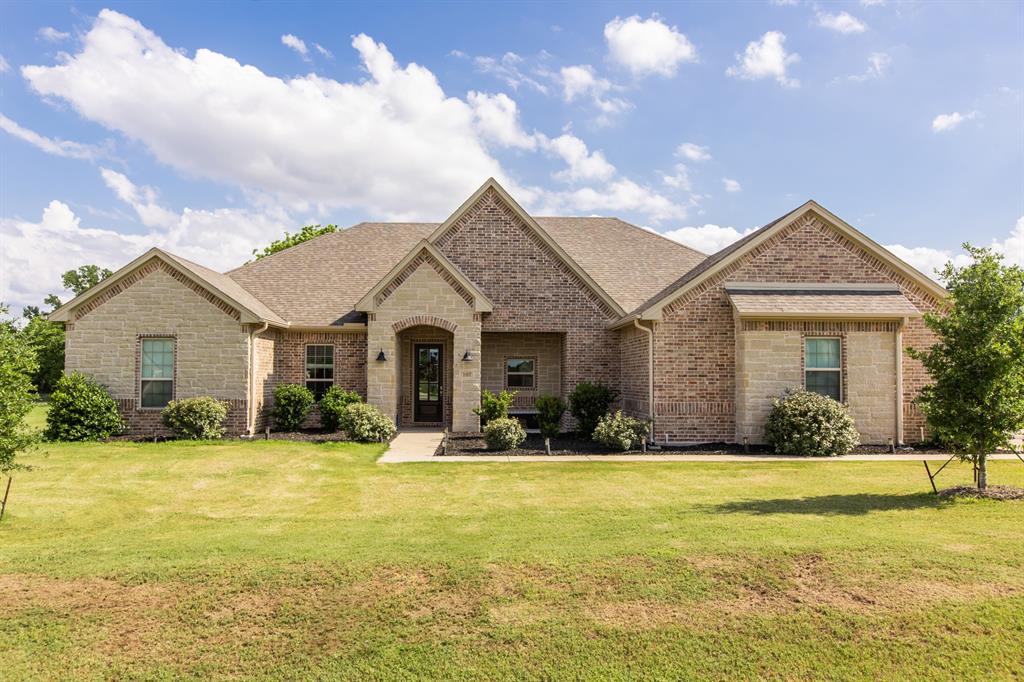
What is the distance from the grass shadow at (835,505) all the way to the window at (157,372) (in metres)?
15.4

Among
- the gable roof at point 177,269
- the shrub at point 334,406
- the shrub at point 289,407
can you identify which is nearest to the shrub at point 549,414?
the shrub at point 334,406

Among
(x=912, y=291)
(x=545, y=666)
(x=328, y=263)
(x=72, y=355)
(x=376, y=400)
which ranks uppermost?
(x=328, y=263)

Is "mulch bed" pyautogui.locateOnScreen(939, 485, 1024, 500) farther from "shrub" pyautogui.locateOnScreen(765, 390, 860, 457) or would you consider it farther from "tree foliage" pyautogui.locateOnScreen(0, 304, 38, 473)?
"tree foliage" pyautogui.locateOnScreen(0, 304, 38, 473)

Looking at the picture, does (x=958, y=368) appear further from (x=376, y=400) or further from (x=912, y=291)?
(x=376, y=400)

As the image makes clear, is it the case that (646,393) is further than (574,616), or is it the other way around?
(646,393)

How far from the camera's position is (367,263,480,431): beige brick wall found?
18.2m

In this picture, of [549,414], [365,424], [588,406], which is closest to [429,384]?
[365,424]

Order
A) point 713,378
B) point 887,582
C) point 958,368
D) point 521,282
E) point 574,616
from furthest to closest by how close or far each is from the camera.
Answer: point 521,282 < point 713,378 < point 958,368 < point 887,582 < point 574,616

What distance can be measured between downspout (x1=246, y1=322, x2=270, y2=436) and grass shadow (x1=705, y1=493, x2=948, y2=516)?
Result: 1331 cm

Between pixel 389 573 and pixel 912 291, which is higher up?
pixel 912 291

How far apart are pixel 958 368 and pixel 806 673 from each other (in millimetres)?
7320

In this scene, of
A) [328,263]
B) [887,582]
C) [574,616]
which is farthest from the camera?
[328,263]

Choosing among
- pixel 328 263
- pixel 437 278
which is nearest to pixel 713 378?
pixel 437 278

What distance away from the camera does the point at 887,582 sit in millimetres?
6051
